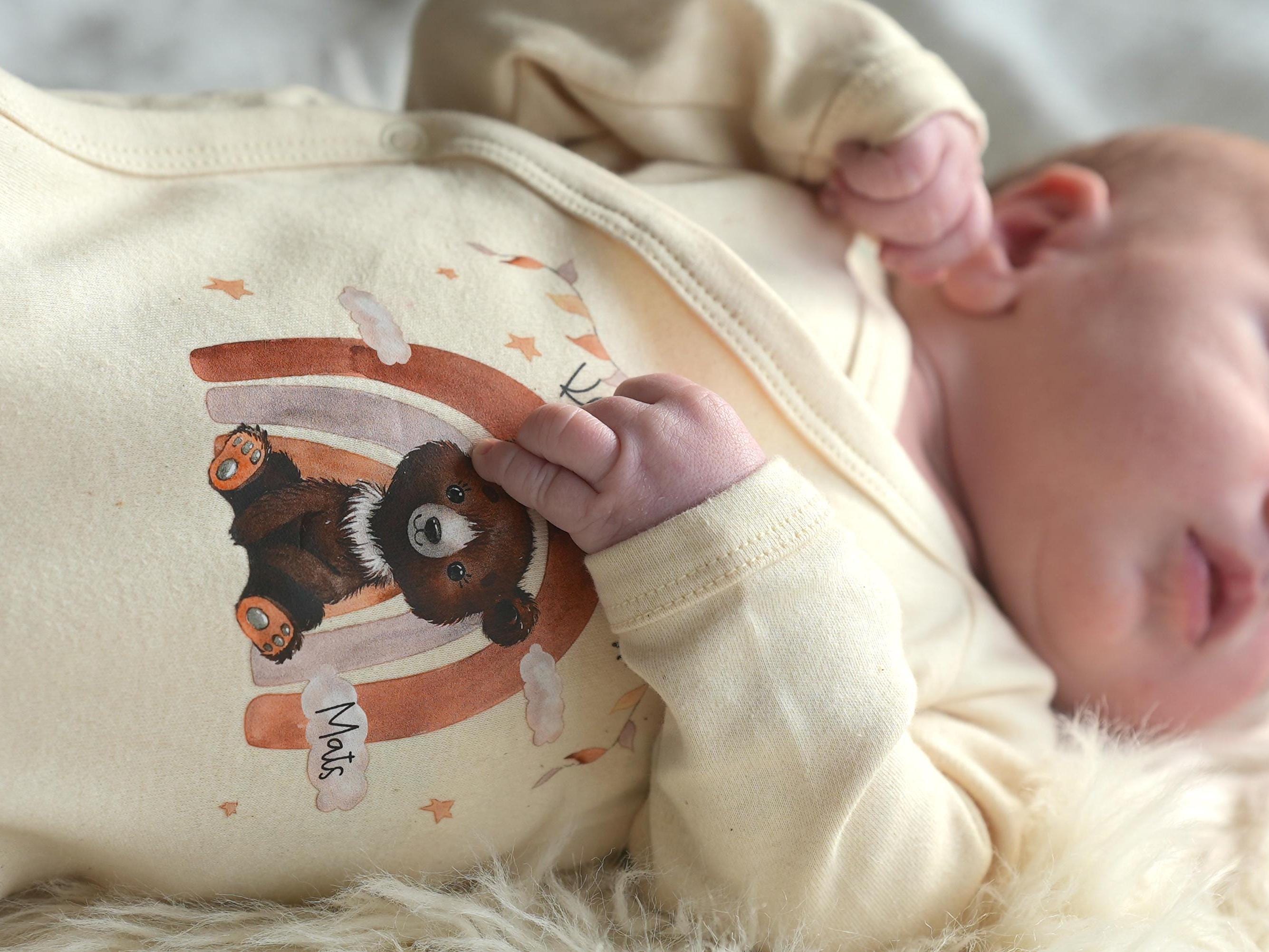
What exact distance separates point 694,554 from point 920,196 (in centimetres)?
52

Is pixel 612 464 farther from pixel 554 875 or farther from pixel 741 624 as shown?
pixel 554 875

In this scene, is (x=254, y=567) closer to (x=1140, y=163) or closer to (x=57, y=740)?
(x=57, y=740)

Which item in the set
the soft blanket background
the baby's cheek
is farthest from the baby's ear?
the soft blanket background

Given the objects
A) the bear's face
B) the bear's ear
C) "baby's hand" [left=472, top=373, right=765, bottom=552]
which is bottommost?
the bear's ear

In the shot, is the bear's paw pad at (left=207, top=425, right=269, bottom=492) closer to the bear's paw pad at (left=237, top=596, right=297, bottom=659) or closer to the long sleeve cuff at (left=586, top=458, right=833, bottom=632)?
the bear's paw pad at (left=237, top=596, right=297, bottom=659)

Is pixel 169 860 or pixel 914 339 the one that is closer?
pixel 169 860

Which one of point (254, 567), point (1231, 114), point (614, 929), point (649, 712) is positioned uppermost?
point (1231, 114)

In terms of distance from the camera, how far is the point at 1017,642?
3.06 ft

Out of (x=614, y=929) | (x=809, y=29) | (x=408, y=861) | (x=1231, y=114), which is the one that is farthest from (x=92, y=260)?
(x=1231, y=114)

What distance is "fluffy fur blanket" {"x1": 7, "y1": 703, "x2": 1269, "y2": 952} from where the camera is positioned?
2.27ft

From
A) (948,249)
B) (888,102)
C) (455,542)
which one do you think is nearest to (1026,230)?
(948,249)

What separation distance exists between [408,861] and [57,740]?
246mm

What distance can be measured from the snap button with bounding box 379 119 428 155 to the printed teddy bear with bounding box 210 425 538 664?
344 mm

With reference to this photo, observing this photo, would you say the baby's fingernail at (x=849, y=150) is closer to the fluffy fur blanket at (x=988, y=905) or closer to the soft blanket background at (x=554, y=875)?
the soft blanket background at (x=554, y=875)
